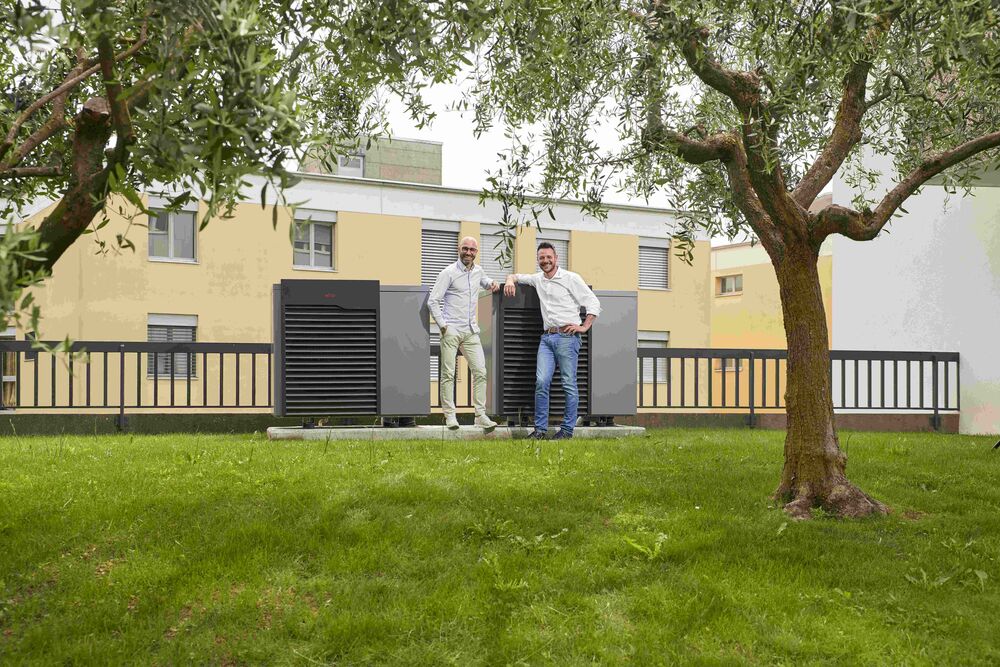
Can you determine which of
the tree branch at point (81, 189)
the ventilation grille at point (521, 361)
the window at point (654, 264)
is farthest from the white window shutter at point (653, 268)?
the tree branch at point (81, 189)

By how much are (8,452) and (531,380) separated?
511 centimetres

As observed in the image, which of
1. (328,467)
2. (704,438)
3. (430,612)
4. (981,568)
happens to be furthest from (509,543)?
(704,438)

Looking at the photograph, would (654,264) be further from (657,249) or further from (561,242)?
(561,242)

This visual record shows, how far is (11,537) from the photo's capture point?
5.18 m

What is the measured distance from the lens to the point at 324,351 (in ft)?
31.8

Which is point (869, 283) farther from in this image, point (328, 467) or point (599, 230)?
point (599, 230)

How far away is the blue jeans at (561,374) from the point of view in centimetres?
918

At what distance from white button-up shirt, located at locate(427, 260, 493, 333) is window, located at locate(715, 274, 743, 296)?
37.4 meters

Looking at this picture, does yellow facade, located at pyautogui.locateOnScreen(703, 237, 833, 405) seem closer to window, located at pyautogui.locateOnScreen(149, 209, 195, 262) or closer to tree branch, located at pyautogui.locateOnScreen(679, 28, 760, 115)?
window, located at pyautogui.locateOnScreen(149, 209, 195, 262)

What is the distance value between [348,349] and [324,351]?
255 millimetres

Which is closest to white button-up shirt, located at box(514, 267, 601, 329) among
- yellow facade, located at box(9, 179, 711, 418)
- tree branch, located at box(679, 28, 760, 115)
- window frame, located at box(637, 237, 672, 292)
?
tree branch, located at box(679, 28, 760, 115)

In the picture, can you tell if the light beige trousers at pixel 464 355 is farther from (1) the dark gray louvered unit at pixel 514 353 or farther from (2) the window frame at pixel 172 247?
(2) the window frame at pixel 172 247

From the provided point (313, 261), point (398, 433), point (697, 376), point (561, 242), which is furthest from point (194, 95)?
point (561, 242)

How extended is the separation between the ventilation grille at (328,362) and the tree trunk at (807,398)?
4.85 metres
